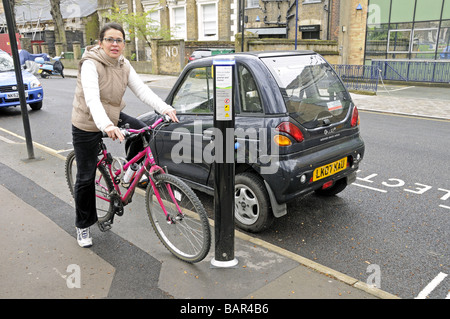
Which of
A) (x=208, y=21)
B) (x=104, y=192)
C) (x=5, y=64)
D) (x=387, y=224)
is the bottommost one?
(x=387, y=224)

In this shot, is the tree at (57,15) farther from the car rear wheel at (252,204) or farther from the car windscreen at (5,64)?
the car rear wheel at (252,204)

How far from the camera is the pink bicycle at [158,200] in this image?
3369 millimetres

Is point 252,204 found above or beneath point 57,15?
beneath

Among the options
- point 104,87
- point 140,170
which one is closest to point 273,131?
point 140,170

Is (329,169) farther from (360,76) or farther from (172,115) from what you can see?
(360,76)

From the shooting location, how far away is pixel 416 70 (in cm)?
2059

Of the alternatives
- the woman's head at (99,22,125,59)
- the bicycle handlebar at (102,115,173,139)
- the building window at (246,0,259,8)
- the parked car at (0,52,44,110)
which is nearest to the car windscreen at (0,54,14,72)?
the parked car at (0,52,44,110)

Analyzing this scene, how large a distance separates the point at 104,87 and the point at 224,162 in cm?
131

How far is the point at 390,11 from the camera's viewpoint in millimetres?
21984

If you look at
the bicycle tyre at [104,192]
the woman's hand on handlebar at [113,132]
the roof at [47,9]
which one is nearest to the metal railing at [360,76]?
the bicycle tyre at [104,192]

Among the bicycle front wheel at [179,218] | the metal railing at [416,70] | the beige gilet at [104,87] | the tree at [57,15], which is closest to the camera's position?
the bicycle front wheel at [179,218]

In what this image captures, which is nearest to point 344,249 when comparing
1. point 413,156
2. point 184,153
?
point 184,153
